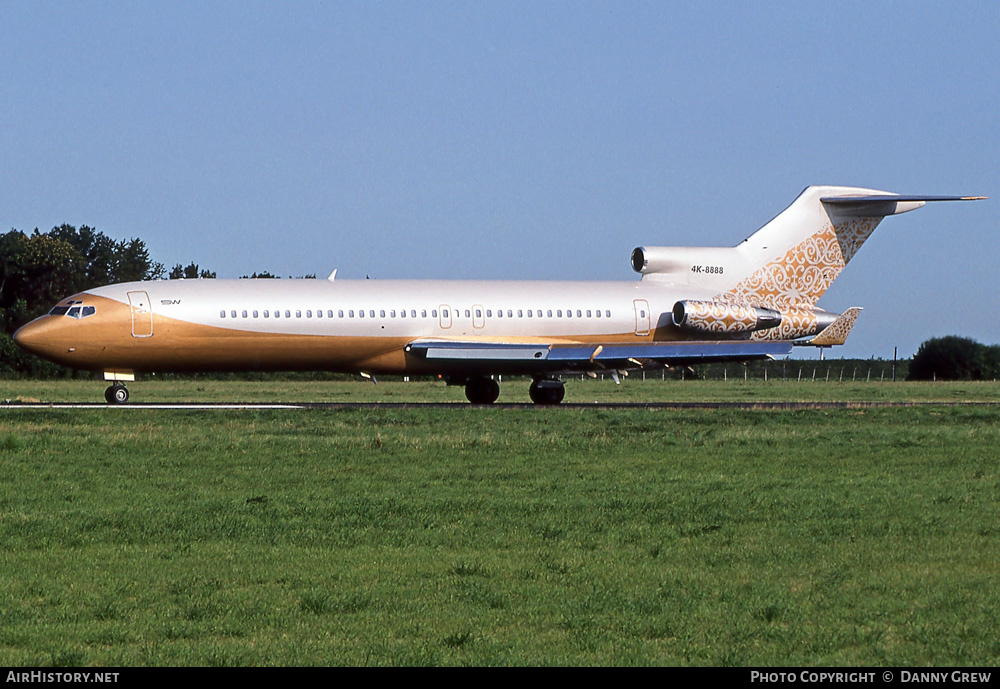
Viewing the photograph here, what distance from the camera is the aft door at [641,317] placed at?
139 feet

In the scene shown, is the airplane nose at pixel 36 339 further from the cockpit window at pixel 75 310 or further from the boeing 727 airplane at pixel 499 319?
the cockpit window at pixel 75 310

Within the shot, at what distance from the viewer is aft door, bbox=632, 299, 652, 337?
139ft

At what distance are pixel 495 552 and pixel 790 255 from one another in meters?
35.1

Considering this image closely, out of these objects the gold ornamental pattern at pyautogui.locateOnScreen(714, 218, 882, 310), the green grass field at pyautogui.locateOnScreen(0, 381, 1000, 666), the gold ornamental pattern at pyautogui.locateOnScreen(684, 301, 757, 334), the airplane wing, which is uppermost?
the gold ornamental pattern at pyautogui.locateOnScreen(714, 218, 882, 310)

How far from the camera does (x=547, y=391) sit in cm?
4081

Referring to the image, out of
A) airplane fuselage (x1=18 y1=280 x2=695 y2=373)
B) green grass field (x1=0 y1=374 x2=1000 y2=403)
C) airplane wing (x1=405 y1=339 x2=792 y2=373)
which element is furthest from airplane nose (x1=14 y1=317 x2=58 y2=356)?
airplane wing (x1=405 y1=339 x2=792 y2=373)

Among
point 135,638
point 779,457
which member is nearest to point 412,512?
point 135,638

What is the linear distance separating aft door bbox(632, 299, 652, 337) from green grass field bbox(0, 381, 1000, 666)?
1782 cm

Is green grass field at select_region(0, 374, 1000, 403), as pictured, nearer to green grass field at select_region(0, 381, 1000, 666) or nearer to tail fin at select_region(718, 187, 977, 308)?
tail fin at select_region(718, 187, 977, 308)

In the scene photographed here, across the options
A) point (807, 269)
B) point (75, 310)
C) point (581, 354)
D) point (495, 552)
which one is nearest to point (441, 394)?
point (581, 354)

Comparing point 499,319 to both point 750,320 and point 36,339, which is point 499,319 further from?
point 36,339

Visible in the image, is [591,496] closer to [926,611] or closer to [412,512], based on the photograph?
[412,512]

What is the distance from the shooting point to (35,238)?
96875 mm

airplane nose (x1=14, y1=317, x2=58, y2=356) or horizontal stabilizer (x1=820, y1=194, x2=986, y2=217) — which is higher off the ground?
horizontal stabilizer (x1=820, y1=194, x2=986, y2=217)
